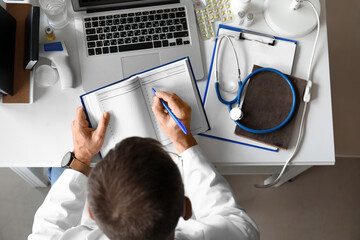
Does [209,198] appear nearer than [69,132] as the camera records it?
Yes

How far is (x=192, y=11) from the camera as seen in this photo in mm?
1091

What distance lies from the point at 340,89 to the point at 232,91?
0.52 metres

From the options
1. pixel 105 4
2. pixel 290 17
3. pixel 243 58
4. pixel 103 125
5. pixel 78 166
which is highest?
pixel 105 4

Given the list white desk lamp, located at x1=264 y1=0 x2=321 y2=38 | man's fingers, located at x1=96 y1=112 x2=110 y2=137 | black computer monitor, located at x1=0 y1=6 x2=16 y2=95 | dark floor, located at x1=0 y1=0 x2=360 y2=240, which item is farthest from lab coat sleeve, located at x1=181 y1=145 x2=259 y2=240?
dark floor, located at x1=0 y1=0 x2=360 y2=240

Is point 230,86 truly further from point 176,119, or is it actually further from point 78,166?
point 78,166

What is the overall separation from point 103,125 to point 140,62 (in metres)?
0.25

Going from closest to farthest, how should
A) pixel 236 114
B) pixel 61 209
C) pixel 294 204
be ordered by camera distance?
1. pixel 61 209
2. pixel 236 114
3. pixel 294 204

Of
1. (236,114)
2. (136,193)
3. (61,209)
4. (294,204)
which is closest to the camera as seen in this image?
(136,193)

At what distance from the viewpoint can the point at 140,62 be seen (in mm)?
1078

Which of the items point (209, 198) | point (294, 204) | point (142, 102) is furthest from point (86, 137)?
point (294, 204)

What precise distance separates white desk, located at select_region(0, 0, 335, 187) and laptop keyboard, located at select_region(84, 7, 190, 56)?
109 mm

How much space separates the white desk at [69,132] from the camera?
1040 millimetres

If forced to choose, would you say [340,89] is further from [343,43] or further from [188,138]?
[188,138]

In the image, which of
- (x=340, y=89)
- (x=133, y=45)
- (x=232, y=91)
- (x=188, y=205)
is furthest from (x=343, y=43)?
(x=188, y=205)
